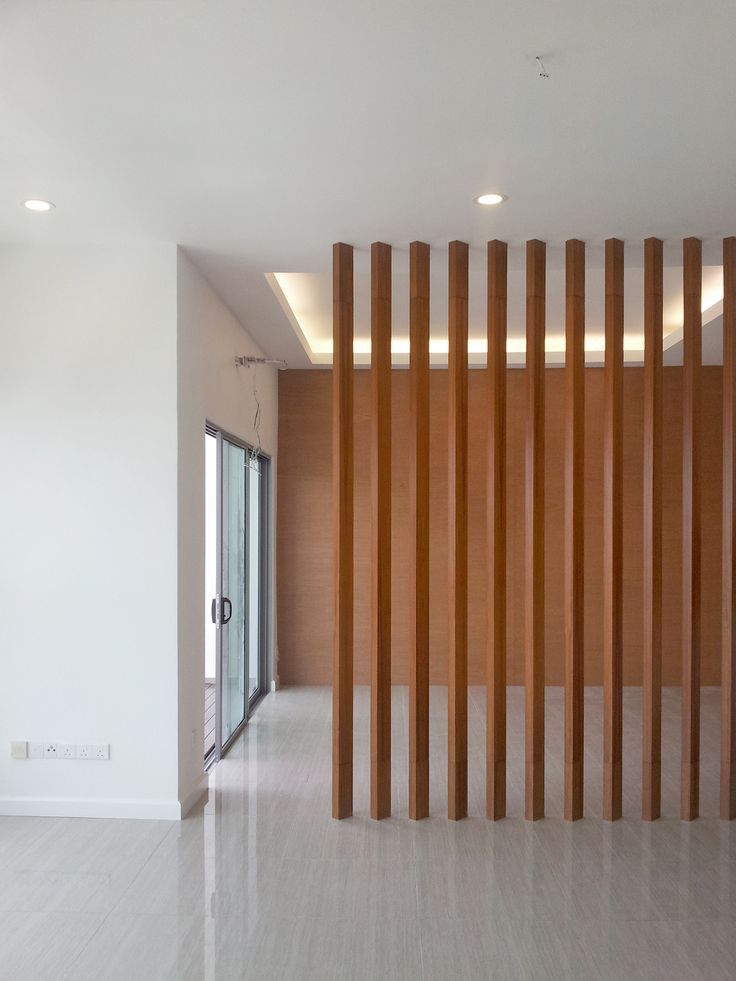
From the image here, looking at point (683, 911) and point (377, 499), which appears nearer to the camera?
point (683, 911)

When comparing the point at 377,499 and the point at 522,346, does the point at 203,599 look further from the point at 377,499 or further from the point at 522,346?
the point at 522,346

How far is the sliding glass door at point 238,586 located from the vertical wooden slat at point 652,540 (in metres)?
2.62

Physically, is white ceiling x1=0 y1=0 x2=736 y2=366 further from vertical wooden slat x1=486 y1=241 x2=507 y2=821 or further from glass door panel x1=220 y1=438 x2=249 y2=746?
glass door panel x1=220 y1=438 x2=249 y2=746

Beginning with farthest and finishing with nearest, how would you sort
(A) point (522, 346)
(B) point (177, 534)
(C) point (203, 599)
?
(A) point (522, 346)
(C) point (203, 599)
(B) point (177, 534)

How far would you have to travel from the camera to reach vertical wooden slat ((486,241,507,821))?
4.46m

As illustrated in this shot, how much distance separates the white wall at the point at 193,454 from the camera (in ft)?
14.9

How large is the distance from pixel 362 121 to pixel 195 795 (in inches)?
138

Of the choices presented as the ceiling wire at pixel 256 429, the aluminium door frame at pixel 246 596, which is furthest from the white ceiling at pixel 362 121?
the ceiling wire at pixel 256 429

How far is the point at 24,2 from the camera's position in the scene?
2.39 metres

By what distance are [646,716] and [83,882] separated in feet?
9.25

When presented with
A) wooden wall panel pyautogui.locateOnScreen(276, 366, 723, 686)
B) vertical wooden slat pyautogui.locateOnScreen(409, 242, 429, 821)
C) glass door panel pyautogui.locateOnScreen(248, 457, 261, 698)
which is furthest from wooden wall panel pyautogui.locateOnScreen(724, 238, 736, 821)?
glass door panel pyautogui.locateOnScreen(248, 457, 261, 698)

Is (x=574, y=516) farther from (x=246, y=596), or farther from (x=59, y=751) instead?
(x=246, y=596)

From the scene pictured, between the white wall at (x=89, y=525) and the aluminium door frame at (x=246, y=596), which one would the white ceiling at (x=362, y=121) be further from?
the aluminium door frame at (x=246, y=596)

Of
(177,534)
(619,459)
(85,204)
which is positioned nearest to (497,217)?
(619,459)
